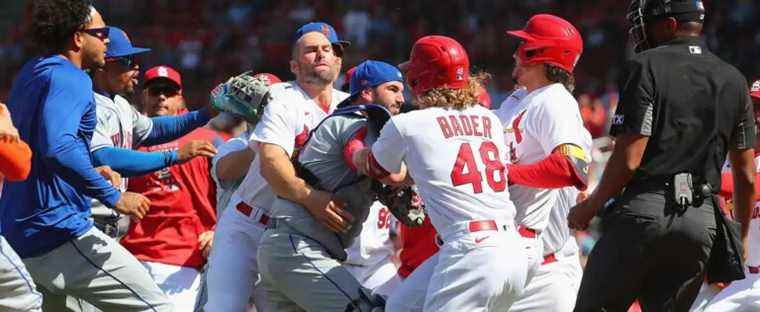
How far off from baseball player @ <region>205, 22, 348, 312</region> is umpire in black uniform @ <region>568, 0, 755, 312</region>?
160cm

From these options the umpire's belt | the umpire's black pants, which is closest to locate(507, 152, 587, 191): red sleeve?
the umpire's black pants

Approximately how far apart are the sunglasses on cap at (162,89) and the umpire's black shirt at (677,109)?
4.21 meters

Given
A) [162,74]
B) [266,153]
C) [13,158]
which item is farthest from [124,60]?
[13,158]

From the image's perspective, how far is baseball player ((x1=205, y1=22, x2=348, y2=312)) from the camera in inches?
265

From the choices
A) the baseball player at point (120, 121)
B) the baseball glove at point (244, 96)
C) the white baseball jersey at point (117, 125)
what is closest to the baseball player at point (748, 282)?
the baseball glove at point (244, 96)

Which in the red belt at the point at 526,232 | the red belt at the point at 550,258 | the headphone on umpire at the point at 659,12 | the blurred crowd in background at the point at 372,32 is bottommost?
the blurred crowd in background at the point at 372,32

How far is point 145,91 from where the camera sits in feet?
30.9

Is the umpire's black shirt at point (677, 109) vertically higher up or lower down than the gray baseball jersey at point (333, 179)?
higher up

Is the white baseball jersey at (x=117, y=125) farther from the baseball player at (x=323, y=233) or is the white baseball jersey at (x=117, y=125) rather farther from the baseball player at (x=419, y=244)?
the baseball player at (x=419, y=244)

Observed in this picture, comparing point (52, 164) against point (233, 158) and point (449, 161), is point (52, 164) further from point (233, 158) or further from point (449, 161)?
point (449, 161)

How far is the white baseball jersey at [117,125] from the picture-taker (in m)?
7.32

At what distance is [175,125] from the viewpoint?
806 cm

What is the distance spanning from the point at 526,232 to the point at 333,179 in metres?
0.98

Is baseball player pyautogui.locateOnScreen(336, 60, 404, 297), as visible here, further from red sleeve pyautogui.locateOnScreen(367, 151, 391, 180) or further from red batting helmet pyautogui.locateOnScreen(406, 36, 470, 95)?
red sleeve pyautogui.locateOnScreen(367, 151, 391, 180)
